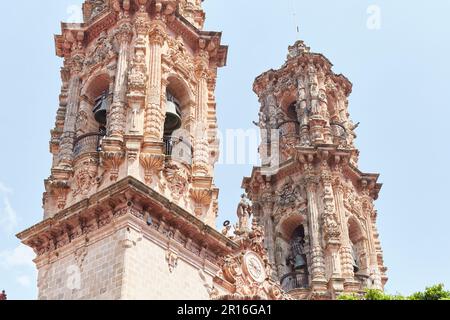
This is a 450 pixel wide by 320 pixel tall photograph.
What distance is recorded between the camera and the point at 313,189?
31.1 metres

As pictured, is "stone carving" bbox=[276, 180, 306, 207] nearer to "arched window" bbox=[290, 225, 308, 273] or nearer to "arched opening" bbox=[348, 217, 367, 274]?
"arched window" bbox=[290, 225, 308, 273]

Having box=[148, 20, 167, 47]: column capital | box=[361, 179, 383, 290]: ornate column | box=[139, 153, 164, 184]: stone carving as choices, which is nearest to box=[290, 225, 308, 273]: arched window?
box=[361, 179, 383, 290]: ornate column

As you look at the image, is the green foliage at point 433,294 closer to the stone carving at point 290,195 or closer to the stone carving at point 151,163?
the stone carving at point 151,163

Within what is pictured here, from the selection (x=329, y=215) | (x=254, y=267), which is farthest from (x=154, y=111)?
(x=329, y=215)

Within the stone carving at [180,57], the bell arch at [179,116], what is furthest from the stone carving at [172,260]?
the stone carving at [180,57]

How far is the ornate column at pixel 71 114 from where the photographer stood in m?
20.3

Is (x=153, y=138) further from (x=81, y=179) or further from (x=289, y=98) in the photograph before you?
(x=289, y=98)

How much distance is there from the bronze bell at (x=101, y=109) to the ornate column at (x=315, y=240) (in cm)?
1027

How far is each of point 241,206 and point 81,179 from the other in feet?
22.7

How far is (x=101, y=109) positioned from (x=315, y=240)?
36.5 ft

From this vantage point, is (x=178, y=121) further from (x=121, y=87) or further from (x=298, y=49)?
(x=298, y=49)

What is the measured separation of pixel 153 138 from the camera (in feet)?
64.2

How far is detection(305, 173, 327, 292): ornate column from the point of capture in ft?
91.5

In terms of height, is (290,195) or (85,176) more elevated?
(290,195)
